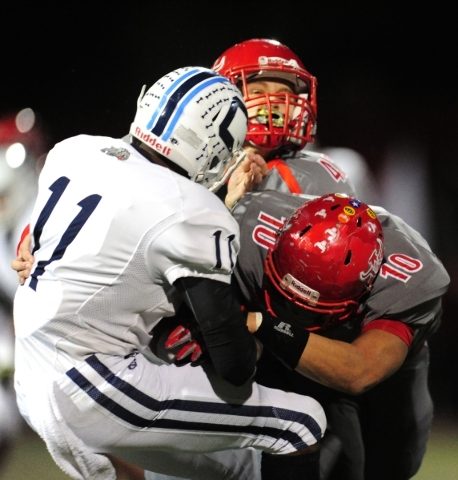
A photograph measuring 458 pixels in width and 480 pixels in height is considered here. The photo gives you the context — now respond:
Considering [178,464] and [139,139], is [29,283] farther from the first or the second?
[178,464]

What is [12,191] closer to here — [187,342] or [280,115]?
[280,115]

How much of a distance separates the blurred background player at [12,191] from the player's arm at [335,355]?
1.67 m

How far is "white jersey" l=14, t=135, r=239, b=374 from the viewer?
128 cm

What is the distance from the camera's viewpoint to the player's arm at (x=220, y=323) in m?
1.28

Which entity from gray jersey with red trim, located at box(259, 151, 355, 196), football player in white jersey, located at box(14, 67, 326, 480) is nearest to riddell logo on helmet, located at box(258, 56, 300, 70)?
gray jersey with red trim, located at box(259, 151, 355, 196)

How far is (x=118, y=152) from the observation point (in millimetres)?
1402

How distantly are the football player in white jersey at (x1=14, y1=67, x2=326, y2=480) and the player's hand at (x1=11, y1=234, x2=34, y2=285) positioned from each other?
0.42 ft

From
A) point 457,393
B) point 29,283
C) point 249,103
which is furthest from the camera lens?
point 457,393

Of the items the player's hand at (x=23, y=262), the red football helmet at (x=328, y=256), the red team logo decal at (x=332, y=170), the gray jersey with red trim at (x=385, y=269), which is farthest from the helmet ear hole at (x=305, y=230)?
the red team logo decal at (x=332, y=170)

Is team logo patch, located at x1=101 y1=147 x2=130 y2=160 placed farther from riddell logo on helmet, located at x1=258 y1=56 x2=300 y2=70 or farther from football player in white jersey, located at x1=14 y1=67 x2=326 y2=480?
riddell logo on helmet, located at x1=258 y1=56 x2=300 y2=70

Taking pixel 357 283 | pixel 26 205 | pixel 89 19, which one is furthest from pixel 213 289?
pixel 89 19

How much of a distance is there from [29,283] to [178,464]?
0.51 meters

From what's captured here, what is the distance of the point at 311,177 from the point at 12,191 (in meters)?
1.40

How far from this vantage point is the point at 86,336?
1321mm
